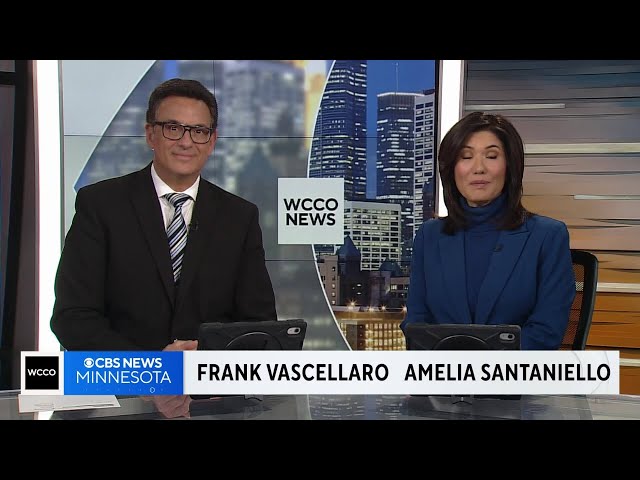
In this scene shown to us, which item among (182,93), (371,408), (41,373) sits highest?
(182,93)

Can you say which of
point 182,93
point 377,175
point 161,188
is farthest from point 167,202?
point 377,175

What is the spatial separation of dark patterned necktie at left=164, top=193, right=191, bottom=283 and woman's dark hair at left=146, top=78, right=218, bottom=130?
33 centimetres

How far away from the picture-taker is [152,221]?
3.02m

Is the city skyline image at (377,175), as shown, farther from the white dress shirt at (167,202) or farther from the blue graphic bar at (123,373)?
the blue graphic bar at (123,373)

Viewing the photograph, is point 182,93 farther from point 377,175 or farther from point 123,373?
point 123,373

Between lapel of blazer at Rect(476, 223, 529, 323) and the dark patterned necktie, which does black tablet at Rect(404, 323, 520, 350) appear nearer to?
lapel of blazer at Rect(476, 223, 529, 323)

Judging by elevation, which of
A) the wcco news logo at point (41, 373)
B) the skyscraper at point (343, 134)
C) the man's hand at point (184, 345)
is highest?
the skyscraper at point (343, 134)

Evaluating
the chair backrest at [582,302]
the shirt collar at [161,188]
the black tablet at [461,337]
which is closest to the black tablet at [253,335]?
the black tablet at [461,337]

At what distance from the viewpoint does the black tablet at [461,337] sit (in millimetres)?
2922

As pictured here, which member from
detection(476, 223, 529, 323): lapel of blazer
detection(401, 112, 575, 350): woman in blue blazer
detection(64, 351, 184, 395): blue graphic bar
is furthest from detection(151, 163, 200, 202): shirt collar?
detection(476, 223, 529, 323): lapel of blazer

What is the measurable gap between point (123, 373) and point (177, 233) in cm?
63

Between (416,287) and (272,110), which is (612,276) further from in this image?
(272,110)

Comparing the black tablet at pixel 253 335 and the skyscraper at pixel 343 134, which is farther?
the skyscraper at pixel 343 134
